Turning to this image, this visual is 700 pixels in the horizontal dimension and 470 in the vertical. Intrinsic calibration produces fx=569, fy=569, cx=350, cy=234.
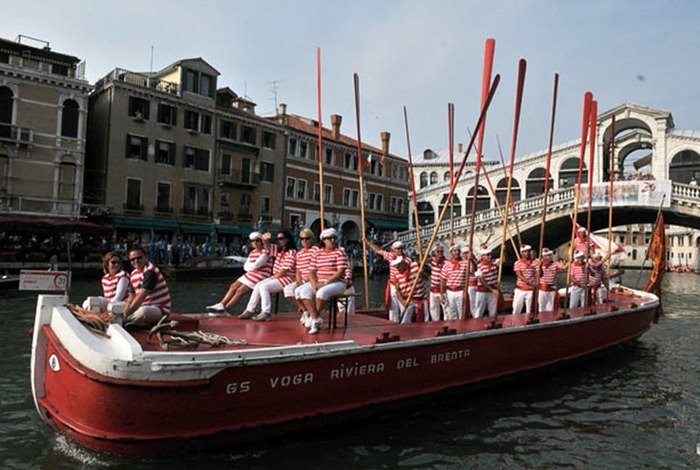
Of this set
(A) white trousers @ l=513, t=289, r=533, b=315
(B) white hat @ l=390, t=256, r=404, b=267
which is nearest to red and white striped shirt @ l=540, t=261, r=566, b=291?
(A) white trousers @ l=513, t=289, r=533, b=315

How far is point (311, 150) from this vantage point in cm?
3494

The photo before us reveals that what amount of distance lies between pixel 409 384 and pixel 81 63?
79.0 feet

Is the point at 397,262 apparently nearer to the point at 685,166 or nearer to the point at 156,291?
the point at 156,291

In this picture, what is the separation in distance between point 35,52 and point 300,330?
22.6 metres

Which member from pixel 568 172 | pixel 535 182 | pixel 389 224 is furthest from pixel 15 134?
pixel 568 172

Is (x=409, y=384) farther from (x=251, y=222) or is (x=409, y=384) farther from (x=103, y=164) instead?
(x=251, y=222)

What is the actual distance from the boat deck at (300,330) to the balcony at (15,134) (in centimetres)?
1977

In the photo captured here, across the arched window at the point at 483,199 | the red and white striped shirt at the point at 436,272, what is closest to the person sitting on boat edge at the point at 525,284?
the red and white striped shirt at the point at 436,272

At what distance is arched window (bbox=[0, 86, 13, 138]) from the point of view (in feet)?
72.8

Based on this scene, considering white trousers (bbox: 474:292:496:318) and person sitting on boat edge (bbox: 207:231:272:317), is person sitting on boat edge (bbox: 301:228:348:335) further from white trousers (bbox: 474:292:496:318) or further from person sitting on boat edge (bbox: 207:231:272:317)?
white trousers (bbox: 474:292:496:318)

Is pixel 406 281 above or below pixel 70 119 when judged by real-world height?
below

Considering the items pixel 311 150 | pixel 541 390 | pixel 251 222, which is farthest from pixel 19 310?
pixel 311 150

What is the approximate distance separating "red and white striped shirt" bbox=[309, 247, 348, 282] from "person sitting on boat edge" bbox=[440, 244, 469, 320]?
2.71m

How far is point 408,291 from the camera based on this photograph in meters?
7.84
